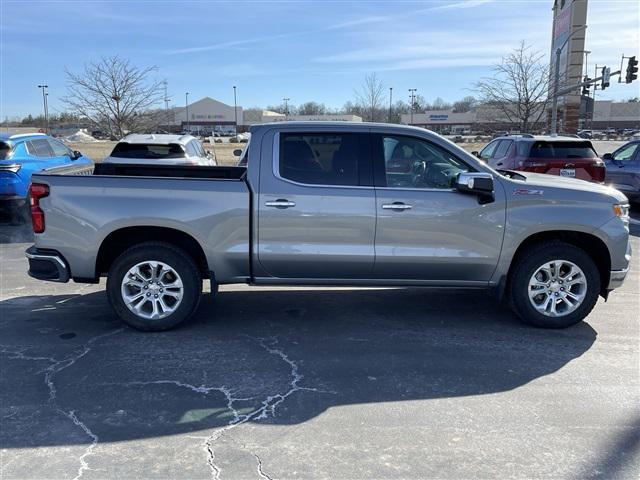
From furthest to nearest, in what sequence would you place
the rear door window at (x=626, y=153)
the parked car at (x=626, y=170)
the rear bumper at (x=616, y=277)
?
the rear door window at (x=626, y=153)
the parked car at (x=626, y=170)
the rear bumper at (x=616, y=277)

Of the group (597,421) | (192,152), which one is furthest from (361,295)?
(192,152)

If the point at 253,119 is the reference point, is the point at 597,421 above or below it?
below

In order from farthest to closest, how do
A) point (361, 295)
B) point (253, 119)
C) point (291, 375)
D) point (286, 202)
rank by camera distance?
point (253, 119) → point (361, 295) → point (286, 202) → point (291, 375)

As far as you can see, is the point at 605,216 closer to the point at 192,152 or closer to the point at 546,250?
the point at 546,250

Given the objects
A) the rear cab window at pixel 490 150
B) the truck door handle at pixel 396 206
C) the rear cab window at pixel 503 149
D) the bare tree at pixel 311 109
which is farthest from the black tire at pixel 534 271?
the bare tree at pixel 311 109

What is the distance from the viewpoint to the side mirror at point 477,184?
4.91 m

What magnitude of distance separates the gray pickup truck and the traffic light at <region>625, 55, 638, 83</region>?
80.4 feet

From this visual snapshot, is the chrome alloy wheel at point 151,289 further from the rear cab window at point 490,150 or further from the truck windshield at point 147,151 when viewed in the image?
the rear cab window at point 490,150

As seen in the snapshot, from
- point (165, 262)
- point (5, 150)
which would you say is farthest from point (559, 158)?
point (5, 150)

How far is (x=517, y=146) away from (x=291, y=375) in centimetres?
961

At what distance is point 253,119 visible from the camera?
390 ft

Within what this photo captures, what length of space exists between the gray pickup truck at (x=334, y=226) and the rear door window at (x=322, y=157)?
0.01 m

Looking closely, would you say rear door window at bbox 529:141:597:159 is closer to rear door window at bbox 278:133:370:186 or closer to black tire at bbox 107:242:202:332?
rear door window at bbox 278:133:370:186

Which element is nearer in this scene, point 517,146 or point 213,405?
point 213,405
